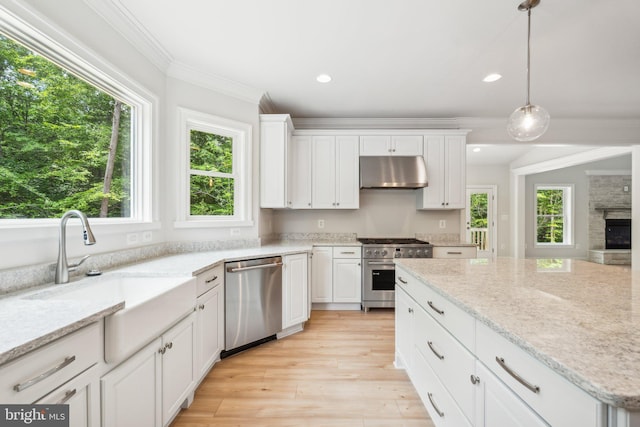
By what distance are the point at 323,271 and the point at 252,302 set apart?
4.06ft

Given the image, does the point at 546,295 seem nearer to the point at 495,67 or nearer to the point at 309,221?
Result: the point at 495,67

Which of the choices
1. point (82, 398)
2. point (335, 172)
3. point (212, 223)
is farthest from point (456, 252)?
point (82, 398)

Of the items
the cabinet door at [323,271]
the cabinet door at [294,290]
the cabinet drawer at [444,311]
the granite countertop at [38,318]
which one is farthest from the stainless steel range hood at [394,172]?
the granite countertop at [38,318]

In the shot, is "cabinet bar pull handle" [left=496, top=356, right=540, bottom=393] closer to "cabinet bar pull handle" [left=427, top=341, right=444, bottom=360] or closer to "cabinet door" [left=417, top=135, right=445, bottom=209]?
"cabinet bar pull handle" [left=427, top=341, right=444, bottom=360]

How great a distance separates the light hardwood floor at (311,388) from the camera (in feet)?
5.54

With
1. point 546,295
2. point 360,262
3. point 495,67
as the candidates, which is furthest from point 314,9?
point 360,262

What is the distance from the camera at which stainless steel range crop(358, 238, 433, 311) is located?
138 inches

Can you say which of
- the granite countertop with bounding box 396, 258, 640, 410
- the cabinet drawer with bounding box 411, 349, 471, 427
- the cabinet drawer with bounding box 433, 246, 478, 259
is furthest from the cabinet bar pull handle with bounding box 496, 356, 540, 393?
the cabinet drawer with bounding box 433, 246, 478, 259

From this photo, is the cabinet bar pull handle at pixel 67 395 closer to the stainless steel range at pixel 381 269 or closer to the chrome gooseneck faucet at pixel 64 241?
the chrome gooseneck faucet at pixel 64 241

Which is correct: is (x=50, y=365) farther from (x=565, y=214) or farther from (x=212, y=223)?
(x=565, y=214)

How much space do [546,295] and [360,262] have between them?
7.88ft

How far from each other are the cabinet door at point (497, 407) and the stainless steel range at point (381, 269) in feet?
8.00

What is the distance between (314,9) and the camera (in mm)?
1876

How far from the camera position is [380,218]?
13.7ft
